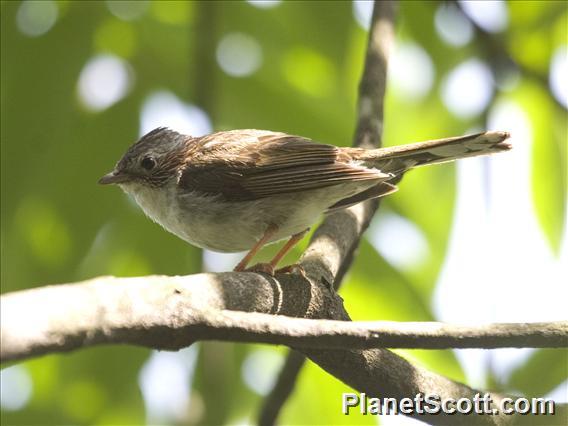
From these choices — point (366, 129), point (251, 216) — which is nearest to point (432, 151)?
point (366, 129)

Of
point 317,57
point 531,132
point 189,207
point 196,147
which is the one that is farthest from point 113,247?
point 531,132

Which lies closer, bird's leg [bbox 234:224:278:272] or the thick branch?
the thick branch

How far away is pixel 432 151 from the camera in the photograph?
16.7ft

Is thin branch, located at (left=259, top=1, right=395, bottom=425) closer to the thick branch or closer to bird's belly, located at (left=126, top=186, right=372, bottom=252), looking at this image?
bird's belly, located at (left=126, top=186, right=372, bottom=252)

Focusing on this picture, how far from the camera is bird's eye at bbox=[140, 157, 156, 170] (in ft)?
18.5

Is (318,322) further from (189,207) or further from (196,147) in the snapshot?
(196,147)

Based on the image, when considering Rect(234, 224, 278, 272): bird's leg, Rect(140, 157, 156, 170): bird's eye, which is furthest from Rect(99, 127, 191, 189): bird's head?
Rect(234, 224, 278, 272): bird's leg

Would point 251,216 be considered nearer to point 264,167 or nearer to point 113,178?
point 264,167

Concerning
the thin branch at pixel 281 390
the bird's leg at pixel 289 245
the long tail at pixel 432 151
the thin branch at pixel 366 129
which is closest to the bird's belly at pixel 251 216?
the bird's leg at pixel 289 245

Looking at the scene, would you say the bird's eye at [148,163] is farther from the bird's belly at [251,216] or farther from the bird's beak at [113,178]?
the bird's belly at [251,216]

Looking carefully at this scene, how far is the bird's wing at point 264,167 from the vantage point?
16.7 ft

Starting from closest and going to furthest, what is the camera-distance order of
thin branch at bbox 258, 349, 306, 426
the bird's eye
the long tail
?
1. thin branch at bbox 258, 349, 306, 426
2. the long tail
3. the bird's eye

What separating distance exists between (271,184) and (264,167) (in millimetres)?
140

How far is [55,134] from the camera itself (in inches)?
203
